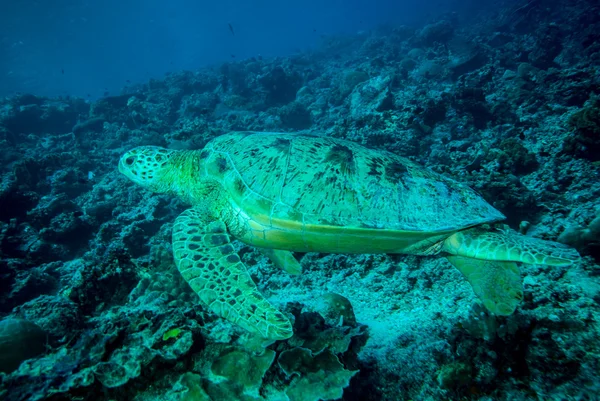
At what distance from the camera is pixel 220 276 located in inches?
110

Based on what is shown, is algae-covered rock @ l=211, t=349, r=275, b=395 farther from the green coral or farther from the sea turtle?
the green coral

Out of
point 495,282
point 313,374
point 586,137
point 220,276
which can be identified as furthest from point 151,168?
point 586,137

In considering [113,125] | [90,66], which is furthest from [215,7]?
[113,125]

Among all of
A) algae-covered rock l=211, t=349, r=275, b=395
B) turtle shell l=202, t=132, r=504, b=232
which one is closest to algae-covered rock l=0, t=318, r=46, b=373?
algae-covered rock l=211, t=349, r=275, b=395

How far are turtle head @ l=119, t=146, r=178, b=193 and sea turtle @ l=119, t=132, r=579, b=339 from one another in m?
1.12

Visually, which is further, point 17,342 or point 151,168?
point 151,168

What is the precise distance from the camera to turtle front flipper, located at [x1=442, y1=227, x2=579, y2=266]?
90.7 inches

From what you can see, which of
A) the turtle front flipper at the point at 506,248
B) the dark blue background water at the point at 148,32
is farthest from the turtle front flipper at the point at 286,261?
the dark blue background water at the point at 148,32

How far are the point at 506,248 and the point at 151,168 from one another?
4.91 meters

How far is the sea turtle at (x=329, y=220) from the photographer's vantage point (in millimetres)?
2477

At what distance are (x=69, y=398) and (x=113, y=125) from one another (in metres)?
15.0

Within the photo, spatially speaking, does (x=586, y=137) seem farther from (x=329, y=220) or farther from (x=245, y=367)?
(x=245, y=367)

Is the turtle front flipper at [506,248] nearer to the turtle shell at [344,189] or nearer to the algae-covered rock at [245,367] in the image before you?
the turtle shell at [344,189]

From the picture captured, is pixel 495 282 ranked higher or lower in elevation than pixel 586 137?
lower
